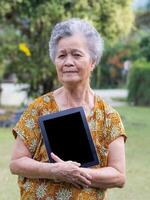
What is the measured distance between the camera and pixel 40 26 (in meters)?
15.8

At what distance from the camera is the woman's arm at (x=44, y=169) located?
2.73m

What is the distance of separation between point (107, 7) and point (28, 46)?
2.31 metres

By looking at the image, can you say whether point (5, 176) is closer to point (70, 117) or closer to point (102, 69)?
point (70, 117)

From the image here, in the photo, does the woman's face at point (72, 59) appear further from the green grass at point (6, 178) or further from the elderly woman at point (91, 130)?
the green grass at point (6, 178)

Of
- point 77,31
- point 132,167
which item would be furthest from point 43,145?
point 132,167

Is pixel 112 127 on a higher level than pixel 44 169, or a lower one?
higher

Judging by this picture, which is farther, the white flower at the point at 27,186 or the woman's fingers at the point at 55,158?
the white flower at the point at 27,186

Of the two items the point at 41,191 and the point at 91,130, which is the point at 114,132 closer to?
the point at 91,130

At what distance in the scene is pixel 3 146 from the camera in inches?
396

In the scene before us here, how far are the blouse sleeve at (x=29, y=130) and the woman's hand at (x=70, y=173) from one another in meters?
0.18

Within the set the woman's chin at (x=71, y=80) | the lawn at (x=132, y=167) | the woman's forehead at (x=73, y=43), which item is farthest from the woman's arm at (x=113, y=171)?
the lawn at (x=132, y=167)

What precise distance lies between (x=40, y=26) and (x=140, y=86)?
20.8 feet

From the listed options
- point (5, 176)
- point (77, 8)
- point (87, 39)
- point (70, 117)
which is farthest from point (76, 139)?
point (77, 8)

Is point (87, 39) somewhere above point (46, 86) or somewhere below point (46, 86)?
above
